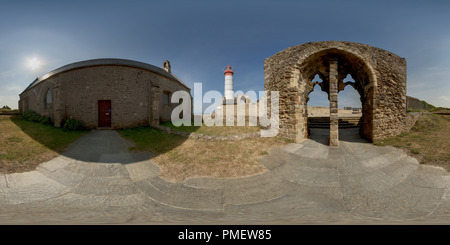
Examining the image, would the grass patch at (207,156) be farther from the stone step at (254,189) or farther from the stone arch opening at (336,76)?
the stone arch opening at (336,76)

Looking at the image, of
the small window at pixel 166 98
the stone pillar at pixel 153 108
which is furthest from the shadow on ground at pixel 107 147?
the small window at pixel 166 98

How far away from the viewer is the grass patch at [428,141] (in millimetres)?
4453

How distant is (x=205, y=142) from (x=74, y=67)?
35.9 feet

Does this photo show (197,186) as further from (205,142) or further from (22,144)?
(22,144)

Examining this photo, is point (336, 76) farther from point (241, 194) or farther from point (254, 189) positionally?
point (241, 194)

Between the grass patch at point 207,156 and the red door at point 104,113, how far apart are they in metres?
4.27

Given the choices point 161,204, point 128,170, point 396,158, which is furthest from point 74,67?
point 396,158

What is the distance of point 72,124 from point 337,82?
15285 mm

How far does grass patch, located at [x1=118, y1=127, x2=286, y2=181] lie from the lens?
425 centimetres

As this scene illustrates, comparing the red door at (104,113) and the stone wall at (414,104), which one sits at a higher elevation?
the stone wall at (414,104)

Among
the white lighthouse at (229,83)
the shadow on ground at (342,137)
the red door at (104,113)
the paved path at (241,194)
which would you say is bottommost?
the paved path at (241,194)

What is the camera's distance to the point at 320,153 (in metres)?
5.45

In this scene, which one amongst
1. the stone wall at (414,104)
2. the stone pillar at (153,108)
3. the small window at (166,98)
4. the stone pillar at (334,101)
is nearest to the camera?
the stone pillar at (334,101)

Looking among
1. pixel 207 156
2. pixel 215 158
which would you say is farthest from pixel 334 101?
pixel 207 156
